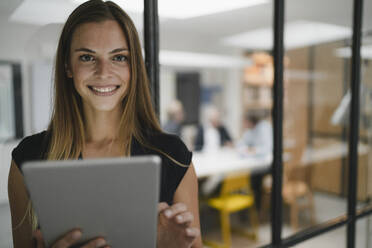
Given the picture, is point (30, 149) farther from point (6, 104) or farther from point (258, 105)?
point (258, 105)

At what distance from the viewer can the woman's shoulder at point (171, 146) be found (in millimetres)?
939

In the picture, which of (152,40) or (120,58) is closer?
(120,58)

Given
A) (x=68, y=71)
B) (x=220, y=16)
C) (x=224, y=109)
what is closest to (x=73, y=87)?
(x=68, y=71)

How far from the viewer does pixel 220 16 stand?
322 cm

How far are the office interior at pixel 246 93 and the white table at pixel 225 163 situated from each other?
0.01m

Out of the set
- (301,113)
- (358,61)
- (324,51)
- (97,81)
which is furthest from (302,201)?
(97,81)

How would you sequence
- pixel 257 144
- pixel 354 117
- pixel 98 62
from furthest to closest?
pixel 257 144
pixel 354 117
pixel 98 62

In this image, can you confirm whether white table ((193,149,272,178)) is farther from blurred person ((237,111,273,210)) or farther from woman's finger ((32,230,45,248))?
woman's finger ((32,230,45,248))

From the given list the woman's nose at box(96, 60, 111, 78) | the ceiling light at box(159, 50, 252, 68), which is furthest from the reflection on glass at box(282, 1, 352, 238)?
the woman's nose at box(96, 60, 111, 78)

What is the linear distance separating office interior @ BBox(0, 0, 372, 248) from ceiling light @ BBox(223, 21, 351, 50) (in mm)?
19

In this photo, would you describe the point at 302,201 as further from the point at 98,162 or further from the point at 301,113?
the point at 98,162

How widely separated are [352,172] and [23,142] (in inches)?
67.9

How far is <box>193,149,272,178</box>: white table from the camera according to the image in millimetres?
3374

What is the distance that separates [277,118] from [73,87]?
3.03ft
